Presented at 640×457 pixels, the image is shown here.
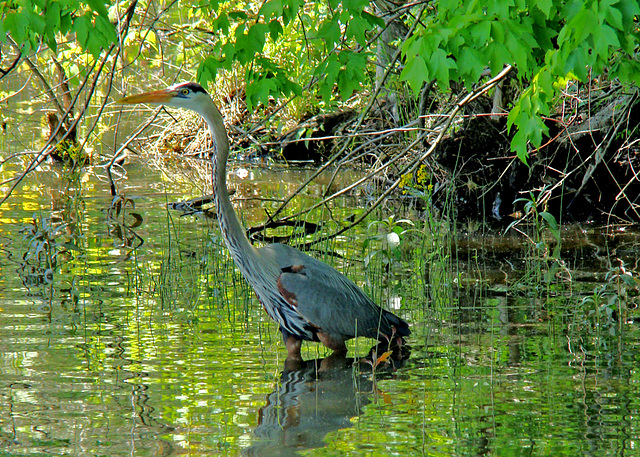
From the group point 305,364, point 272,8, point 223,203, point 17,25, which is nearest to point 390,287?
point 305,364

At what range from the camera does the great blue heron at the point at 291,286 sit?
5949 millimetres

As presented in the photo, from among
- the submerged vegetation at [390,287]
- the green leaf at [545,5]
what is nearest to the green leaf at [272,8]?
the submerged vegetation at [390,287]

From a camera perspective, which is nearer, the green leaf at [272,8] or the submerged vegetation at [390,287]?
the submerged vegetation at [390,287]

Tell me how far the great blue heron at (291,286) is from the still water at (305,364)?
0.69 feet

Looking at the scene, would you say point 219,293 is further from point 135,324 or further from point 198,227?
point 198,227

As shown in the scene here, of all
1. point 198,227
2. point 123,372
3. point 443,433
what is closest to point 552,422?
point 443,433

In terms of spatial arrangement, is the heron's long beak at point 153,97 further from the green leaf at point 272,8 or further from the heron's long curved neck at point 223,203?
the green leaf at point 272,8

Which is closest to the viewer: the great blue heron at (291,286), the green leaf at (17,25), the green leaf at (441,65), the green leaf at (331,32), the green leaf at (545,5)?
the green leaf at (545,5)

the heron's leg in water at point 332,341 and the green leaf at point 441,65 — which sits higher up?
the green leaf at point 441,65

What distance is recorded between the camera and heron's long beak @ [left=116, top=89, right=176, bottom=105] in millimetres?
5832

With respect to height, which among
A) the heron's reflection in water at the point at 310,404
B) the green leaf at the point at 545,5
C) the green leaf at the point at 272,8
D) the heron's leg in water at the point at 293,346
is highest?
the green leaf at the point at 272,8

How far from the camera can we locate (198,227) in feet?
31.6

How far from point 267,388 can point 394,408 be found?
0.82 metres

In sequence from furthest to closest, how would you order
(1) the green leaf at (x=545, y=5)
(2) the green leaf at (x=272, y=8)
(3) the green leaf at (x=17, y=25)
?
(2) the green leaf at (x=272, y=8)
(3) the green leaf at (x=17, y=25)
(1) the green leaf at (x=545, y=5)
